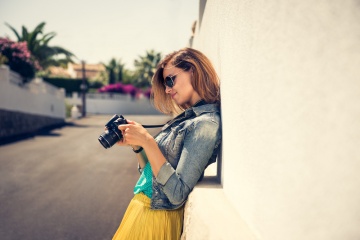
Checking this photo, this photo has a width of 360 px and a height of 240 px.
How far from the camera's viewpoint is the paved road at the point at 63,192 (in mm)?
3578

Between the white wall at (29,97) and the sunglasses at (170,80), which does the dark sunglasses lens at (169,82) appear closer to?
the sunglasses at (170,80)

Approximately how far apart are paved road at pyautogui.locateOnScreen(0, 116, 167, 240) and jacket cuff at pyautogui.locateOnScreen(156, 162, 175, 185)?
2044 millimetres

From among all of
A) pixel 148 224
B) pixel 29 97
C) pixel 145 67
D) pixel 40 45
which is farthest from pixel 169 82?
pixel 145 67

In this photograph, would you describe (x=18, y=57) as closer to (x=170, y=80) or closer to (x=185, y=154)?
(x=170, y=80)

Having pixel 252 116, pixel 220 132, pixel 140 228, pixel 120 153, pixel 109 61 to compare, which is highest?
pixel 109 61

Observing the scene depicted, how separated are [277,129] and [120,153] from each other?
28.6ft

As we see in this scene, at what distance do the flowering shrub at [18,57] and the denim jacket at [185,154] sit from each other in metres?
14.5

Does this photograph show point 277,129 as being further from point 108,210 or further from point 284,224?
point 108,210

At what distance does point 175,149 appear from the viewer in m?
1.85

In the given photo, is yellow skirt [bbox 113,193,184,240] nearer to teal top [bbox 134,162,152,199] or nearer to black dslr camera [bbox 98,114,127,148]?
teal top [bbox 134,162,152,199]

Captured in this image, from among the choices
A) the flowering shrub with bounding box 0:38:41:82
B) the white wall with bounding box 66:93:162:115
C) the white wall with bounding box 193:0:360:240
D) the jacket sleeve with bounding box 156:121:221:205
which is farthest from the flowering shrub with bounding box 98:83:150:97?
the white wall with bounding box 193:0:360:240

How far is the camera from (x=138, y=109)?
4372 centimetres

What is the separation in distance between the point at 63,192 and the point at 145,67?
45.4 meters

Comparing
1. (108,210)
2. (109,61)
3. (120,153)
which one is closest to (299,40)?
(108,210)
